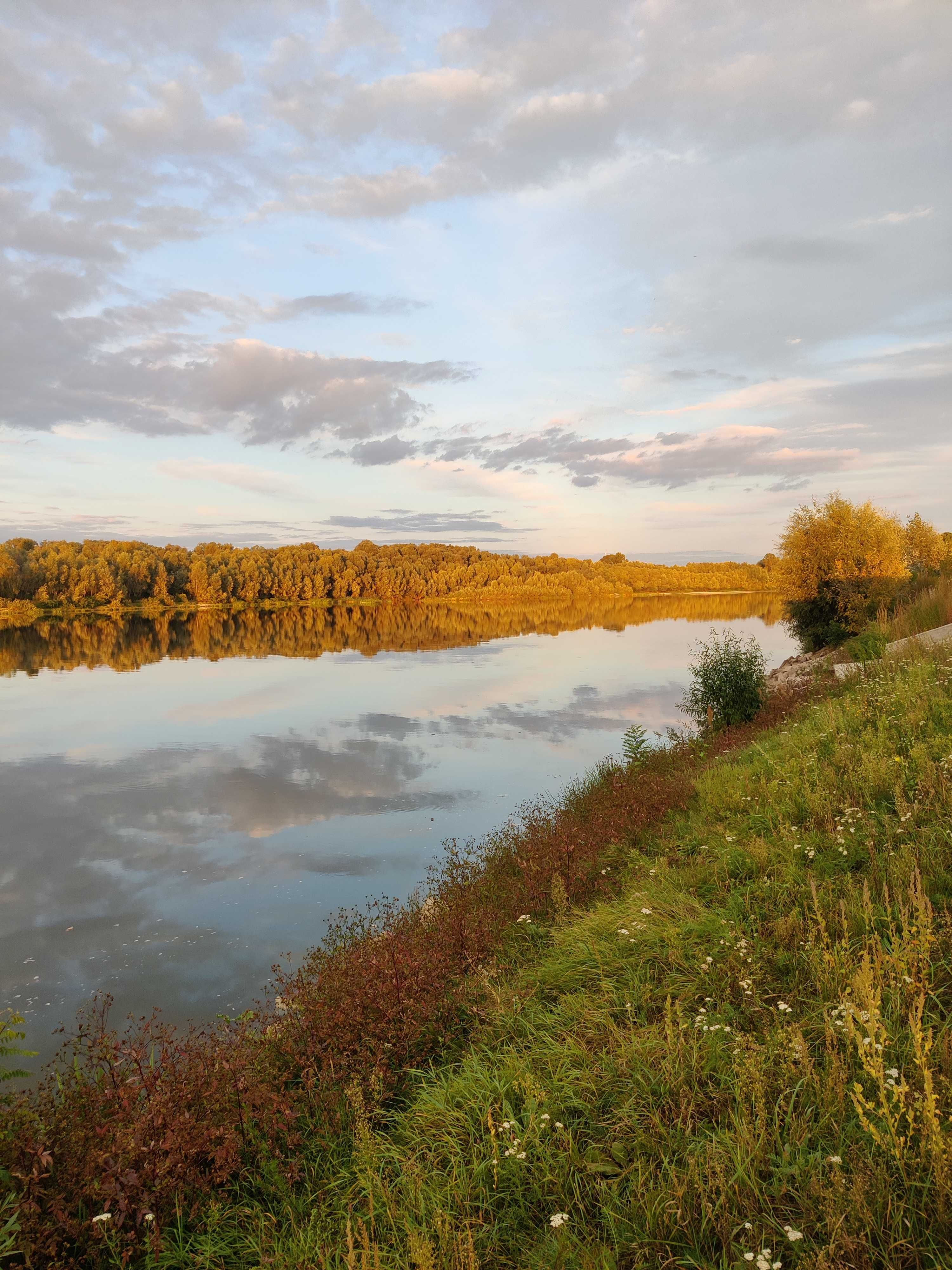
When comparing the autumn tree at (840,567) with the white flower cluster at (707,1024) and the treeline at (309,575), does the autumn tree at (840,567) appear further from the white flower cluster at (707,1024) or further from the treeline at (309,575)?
the treeline at (309,575)

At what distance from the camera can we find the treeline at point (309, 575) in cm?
9894

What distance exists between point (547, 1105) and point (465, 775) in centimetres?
1263

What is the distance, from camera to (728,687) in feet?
58.6

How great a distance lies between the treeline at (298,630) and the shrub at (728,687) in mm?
23938

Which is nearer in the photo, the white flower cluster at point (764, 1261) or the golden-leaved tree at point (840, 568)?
the white flower cluster at point (764, 1261)

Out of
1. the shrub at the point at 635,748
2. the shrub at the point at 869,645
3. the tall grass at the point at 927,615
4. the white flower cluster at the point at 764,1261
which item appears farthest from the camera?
the tall grass at the point at 927,615

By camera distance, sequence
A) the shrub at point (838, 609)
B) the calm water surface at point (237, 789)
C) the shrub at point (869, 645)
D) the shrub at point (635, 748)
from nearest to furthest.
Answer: the calm water surface at point (237, 789) → the shrub at point (635, 748) → the shrub at point (869, 645) → the shrub at point (838, 609)

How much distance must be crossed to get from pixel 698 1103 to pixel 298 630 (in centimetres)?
6844

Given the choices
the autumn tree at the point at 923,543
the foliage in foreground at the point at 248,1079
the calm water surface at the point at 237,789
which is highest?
the autumn tree at the point at 923,543

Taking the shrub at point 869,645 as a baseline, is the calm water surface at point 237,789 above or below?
below

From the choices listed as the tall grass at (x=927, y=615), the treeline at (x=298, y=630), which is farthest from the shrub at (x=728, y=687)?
the treeline at (x=298, y=630)

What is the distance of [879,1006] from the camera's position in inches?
151

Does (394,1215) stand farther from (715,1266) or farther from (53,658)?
(53,658)

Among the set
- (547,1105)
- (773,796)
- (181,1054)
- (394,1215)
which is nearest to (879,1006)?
(547,1105)
